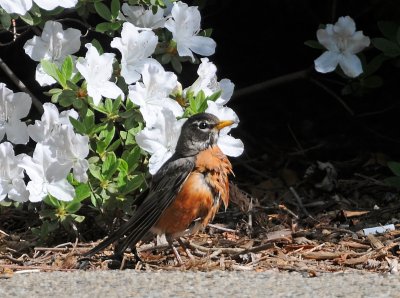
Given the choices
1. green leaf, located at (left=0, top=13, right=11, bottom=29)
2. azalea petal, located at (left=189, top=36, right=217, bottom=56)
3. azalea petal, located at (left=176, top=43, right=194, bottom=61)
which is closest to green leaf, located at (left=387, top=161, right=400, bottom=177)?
azalea petal, located at (left=189, top=36, right=217, bottom=56)

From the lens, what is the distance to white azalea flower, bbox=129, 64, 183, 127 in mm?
4988

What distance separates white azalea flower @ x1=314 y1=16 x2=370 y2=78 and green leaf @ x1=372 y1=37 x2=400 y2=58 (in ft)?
0.30

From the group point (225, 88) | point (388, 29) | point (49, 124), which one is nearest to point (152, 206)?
point (49, 124)

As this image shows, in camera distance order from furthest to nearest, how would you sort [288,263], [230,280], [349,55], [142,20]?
[349,55], [142,20], [288,263], [230,280]

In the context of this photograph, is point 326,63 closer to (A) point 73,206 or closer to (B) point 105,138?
(B) point 105,138

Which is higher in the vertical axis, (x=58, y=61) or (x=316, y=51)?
(x=58, y=61)

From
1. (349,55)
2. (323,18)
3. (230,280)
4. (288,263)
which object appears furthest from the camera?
(323,18)

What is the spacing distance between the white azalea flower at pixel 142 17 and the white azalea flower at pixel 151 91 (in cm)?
31

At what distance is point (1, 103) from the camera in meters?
5.12

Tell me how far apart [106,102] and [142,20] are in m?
0.53

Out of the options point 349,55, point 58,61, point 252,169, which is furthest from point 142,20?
point 252,169

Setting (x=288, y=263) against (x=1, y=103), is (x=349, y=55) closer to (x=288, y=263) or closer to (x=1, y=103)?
(x=288, y=263)

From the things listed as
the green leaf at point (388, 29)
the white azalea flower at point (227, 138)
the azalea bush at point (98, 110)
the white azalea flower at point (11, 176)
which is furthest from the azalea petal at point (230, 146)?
the green leaf at point (388, 29)

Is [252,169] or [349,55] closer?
[349,55]
